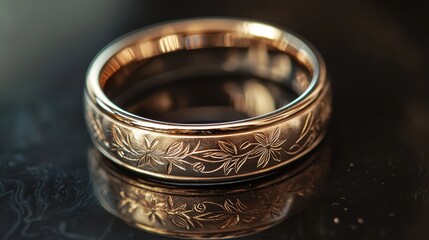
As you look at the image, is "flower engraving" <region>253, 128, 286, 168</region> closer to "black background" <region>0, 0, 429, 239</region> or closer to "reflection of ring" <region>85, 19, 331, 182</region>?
"reflection of ring" <region>85, 19, 331, 182</region>

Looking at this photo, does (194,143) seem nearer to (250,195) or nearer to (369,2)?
(250,195)

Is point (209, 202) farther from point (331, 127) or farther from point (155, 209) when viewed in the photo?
point (331, 127)

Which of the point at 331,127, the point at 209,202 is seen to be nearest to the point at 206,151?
the point at 209,202

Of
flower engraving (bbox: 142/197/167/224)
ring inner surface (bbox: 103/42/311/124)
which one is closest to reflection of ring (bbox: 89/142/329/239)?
flower engraving (bbox: 142/197/167/224)

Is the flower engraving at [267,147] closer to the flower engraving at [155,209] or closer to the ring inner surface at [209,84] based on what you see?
the flower engraving at [155,209]

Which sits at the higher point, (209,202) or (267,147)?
(267,147)

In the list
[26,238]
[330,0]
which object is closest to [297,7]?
[330,0]

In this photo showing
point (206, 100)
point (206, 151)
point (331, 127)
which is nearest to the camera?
point (206, 151)
